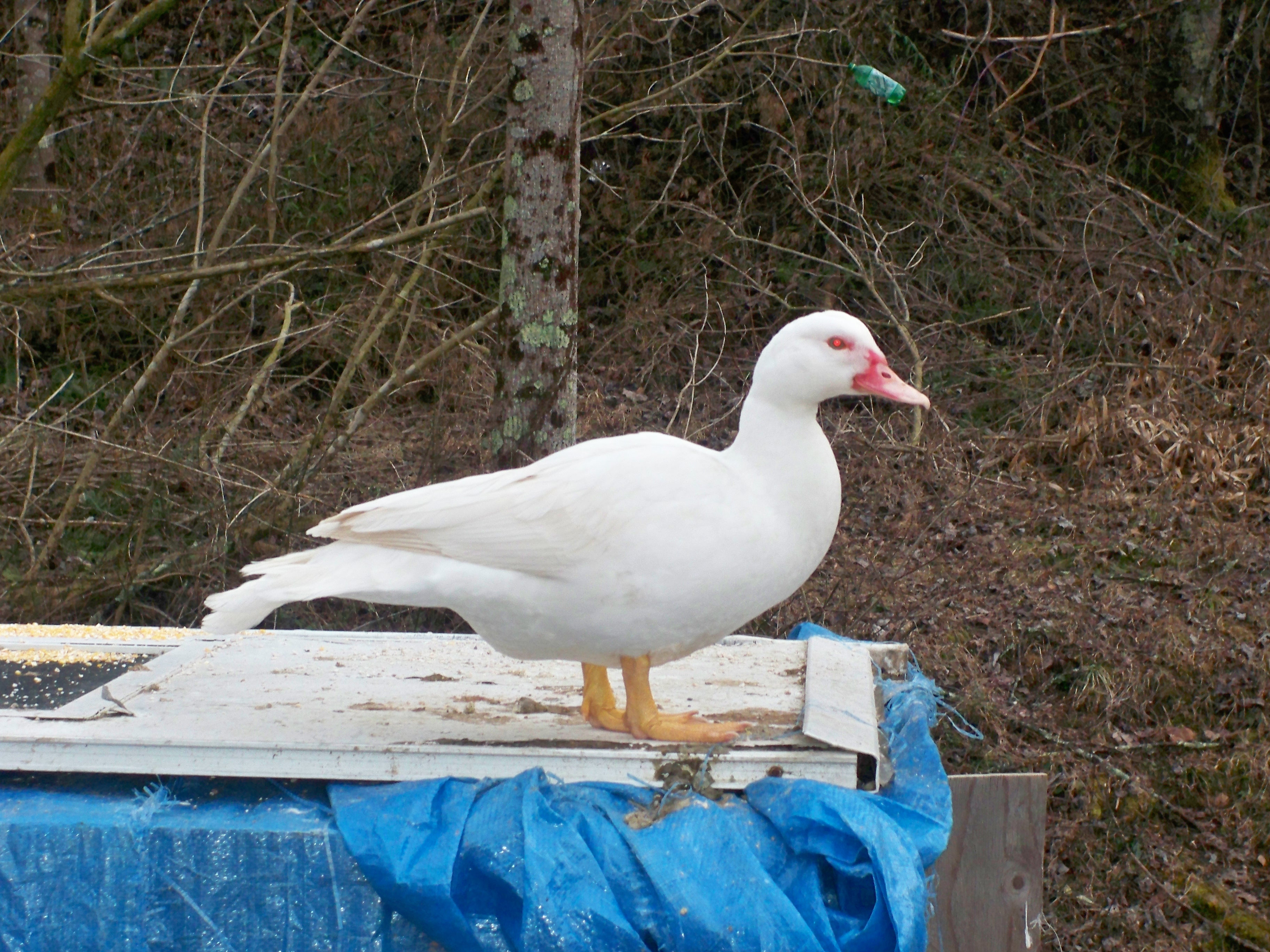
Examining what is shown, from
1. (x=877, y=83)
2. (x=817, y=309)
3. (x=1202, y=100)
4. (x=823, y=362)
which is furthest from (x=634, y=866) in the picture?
(x=1202, y=100)

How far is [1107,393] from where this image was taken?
6090 millimetres

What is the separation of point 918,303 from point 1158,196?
2.24 m

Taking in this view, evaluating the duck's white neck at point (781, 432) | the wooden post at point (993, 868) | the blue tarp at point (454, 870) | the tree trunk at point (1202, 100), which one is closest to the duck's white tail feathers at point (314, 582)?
the blue tarp at point (454, 870)

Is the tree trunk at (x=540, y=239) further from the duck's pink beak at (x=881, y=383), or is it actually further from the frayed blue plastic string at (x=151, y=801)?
the frayed blue plastic string at (x=151, y=801)

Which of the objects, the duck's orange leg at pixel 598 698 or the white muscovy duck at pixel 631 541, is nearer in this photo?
Result: the white muscovy duck at pixel 631 541

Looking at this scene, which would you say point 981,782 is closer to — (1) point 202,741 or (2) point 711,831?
(2) point 711,831

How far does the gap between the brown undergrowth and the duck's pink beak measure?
2.11 metres

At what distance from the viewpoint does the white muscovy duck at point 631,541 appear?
2.25 m

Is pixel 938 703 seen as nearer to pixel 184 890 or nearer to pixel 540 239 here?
pixel 540 239

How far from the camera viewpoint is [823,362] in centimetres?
233

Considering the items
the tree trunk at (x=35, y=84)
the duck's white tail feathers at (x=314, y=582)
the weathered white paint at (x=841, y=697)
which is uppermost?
the tree trunk at (x=35, y=84)

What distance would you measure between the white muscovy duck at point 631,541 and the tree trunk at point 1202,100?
6.08 metres

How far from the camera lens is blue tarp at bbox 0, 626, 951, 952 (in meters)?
2.05

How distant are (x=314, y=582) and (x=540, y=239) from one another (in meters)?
1.82
